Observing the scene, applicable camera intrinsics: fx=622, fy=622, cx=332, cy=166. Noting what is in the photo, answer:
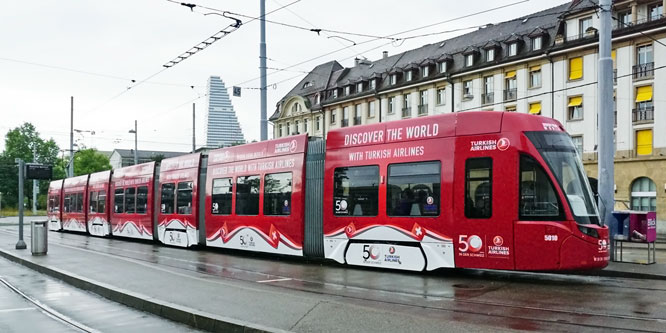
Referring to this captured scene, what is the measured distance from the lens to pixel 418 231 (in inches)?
505

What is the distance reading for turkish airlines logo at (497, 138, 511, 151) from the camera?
459 inches

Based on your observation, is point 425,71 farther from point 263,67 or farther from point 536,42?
point 263,67

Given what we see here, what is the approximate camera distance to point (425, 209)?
12789 mm

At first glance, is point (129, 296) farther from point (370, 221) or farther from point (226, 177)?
point (226, 177)

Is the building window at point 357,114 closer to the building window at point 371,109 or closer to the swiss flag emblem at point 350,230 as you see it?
the building window at point 371,109

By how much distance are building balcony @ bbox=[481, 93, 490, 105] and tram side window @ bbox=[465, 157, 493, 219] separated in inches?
1400

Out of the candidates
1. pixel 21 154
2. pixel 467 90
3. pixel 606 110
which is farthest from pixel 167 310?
pixel 21 154

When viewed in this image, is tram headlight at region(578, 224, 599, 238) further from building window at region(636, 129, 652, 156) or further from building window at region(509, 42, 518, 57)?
building window at region(509, 42, 518, 57)

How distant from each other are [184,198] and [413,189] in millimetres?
11059

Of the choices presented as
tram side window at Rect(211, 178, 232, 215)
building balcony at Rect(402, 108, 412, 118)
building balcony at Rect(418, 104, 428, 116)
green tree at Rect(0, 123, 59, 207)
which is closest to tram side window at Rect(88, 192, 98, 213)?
tram side window at Rect(211, 178, 232, 215)

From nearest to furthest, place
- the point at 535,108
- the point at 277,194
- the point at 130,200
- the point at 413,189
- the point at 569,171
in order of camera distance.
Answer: the point at 569,171
the point at 413,189
the point at 277,194
the point at 130,200
the point at 535,108

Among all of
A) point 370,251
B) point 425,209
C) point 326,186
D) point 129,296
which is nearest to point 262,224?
point 326,186

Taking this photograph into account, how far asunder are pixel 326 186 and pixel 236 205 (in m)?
4.45

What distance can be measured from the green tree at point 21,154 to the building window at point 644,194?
266 feet
